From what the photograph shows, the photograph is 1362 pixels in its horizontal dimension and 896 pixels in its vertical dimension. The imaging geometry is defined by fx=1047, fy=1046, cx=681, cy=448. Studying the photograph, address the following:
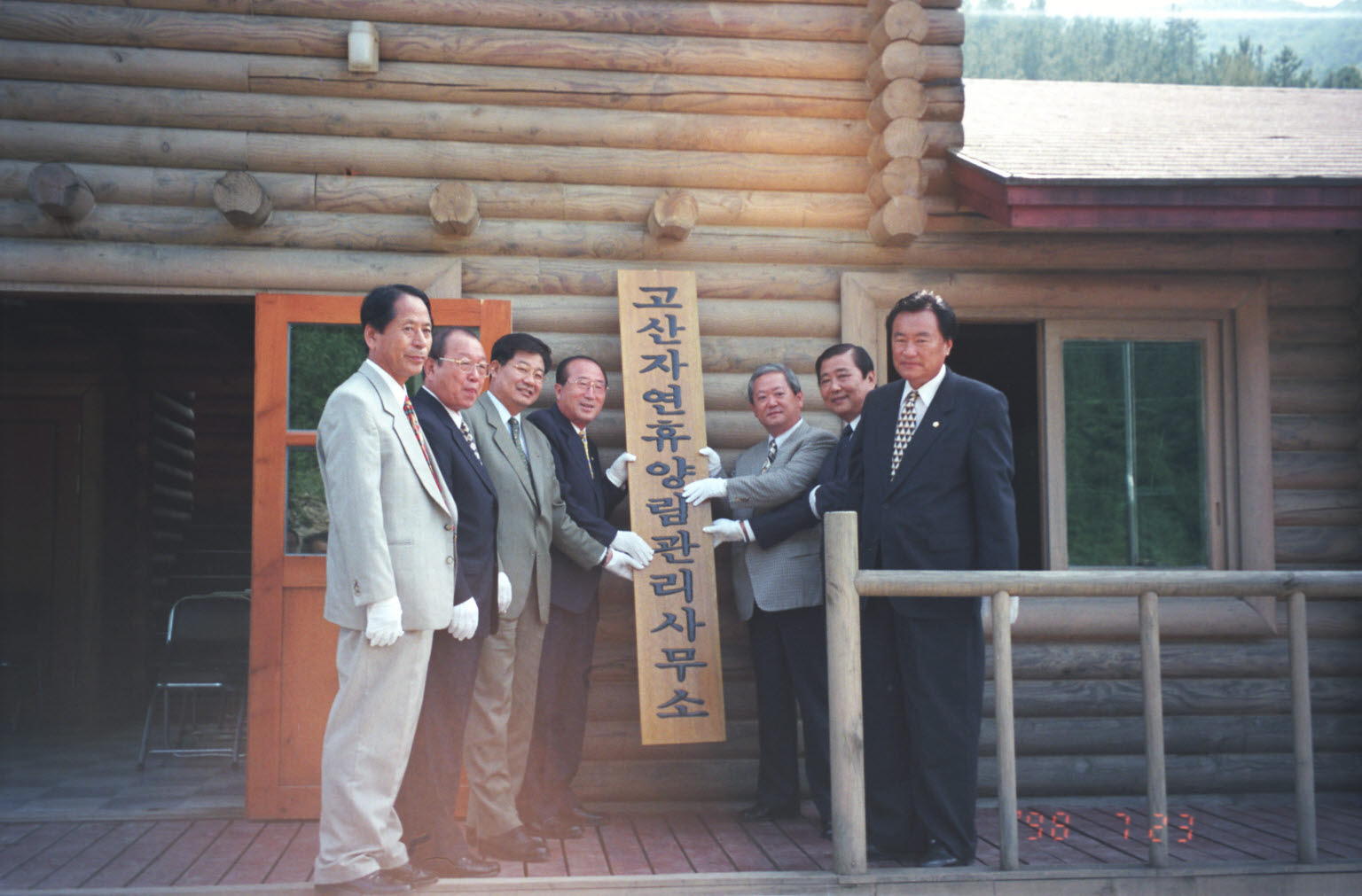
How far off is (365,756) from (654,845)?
4.87 feet

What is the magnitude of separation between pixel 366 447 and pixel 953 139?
141 inches

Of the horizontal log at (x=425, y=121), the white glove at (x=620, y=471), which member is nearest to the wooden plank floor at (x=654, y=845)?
the white glove at (x=620, y=471)

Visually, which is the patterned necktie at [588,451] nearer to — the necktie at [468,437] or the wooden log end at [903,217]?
the necktie at [468,437]

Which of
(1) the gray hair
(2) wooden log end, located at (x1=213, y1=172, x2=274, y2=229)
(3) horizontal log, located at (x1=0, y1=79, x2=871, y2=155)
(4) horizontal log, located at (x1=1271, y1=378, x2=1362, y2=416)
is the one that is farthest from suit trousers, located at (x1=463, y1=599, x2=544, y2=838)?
(4) horizontal log, located at (x1=1271, y1=378, x2=1362, y2=416)

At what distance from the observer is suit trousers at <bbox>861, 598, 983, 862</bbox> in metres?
3.82

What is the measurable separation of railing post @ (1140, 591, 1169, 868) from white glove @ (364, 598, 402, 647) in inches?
102

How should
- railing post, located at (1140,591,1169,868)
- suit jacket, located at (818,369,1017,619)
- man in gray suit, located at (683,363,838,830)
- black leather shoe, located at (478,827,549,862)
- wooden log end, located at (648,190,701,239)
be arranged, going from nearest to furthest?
railing post, located at (1140,591,1169,868) < suit jacket, located at (818,369,1017,619) < black leather shoe, located at (478,827,549,862) < man in gray suit, located at (683,363,838,830) < wooden log end, located at (648,190,701,239)

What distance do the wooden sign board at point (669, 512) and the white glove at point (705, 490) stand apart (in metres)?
0.06

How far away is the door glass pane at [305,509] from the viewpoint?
196 inches

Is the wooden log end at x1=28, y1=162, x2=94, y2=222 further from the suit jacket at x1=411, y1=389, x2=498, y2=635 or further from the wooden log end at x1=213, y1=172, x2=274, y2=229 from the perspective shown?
the suit jacket at x1=411, y1=389, x2=498, y2=635

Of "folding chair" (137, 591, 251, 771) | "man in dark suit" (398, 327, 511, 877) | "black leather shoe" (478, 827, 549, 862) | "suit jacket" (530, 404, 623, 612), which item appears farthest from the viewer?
"folding chair" (137, 591, 251, 771)

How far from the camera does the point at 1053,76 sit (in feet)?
151

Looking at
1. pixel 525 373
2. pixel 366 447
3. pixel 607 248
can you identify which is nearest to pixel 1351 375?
pixel 607 248

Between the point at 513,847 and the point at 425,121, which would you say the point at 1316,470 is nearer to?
the point at 513,847
